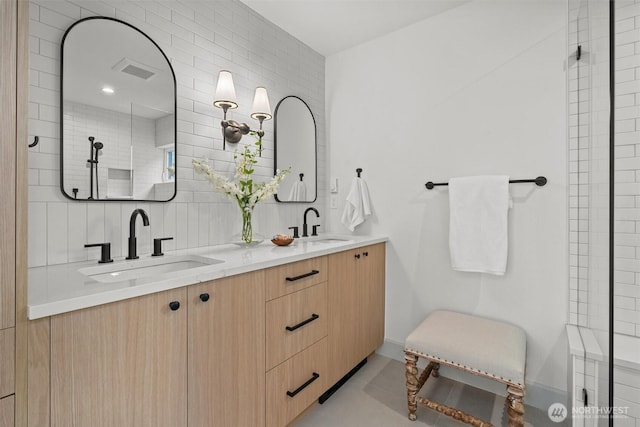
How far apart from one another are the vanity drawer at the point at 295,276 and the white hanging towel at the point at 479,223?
89 centimetres

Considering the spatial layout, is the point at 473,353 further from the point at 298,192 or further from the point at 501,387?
the point at 298,192

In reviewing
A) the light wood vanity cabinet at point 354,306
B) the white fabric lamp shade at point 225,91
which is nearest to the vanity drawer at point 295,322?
the light wood vanity cabinet at point 354,306

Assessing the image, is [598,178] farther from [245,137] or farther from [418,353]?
[245,137]

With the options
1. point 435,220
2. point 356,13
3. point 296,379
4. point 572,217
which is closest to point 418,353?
point 296,379

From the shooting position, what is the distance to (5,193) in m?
0.69

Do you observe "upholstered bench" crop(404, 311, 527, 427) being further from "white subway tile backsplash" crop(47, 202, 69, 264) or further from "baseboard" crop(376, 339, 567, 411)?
"white subway tile backsplash" crop(47, 202, 69, 264)

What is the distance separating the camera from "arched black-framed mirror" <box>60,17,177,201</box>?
1.26m

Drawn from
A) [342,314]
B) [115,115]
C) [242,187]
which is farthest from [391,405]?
[115,115]

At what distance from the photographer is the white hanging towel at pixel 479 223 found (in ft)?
5.77

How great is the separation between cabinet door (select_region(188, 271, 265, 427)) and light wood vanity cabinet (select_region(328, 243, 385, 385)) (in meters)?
0.55

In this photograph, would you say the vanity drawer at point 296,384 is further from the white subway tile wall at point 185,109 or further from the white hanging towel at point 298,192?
the white hanging towel at point 298,192

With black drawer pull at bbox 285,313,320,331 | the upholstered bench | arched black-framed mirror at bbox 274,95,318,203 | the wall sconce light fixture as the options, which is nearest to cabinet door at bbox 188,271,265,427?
black drawer pull at bbox 285,313,320,331

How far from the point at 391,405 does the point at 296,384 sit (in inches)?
26.1

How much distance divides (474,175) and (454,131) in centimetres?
33
